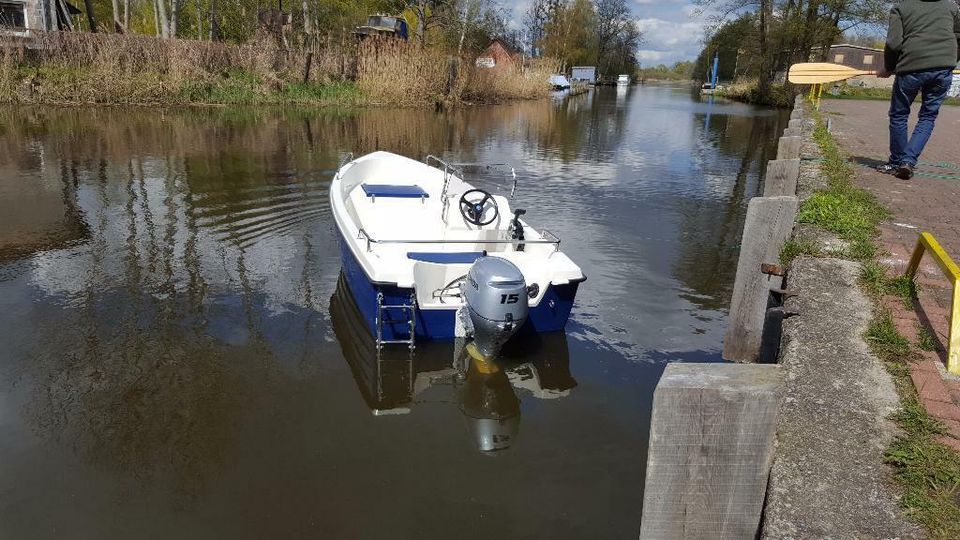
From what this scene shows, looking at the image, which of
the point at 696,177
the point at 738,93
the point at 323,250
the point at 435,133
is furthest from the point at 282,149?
the point at 738,93

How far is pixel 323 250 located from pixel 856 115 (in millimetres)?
17301

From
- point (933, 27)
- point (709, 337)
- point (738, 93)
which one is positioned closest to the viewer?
point (709, 337)

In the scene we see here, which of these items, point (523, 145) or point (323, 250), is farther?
point (523, 145)

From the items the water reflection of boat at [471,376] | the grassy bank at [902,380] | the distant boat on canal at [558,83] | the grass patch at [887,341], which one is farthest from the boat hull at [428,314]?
the distant boat on canal at [558,83]

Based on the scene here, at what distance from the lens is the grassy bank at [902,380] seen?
2.12 meters

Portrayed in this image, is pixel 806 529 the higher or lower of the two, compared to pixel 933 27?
lower

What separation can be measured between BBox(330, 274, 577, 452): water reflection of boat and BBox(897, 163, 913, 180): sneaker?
490cm

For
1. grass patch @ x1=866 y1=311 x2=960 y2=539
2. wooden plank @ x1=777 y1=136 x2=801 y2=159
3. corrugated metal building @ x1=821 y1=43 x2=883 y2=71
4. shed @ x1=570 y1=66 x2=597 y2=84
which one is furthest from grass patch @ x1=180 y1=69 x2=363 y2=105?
shed @ x1=570 y1=66 x2=597 y2=84

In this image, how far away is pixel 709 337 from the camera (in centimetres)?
583

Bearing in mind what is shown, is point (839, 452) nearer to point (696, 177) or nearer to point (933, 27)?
point (933, 27)

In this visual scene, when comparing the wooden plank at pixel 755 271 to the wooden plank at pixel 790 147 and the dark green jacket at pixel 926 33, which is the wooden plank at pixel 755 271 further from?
the dark green jacket at pixel 926 33

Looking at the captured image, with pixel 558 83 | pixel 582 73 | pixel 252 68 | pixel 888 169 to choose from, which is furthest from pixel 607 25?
pixel 888 169

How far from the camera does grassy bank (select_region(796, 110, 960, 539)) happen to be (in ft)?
6.95

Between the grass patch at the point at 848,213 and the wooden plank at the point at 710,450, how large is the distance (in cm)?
296
